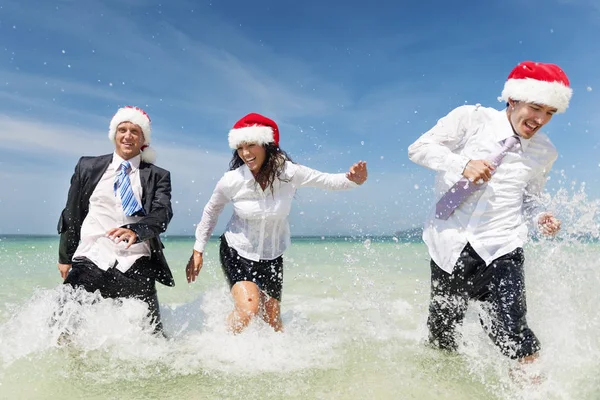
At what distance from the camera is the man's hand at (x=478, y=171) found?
3253 millimetres

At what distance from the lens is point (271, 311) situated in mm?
4676

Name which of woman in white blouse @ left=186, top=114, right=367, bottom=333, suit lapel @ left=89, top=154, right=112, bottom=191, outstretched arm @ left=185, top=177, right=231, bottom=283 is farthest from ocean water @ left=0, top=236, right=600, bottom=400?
suit lapel @ left=89, top=154, right=112, bottom=191

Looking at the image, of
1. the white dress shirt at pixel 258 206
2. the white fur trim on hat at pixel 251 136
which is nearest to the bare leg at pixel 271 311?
the white dress shirt at pixel 258 206

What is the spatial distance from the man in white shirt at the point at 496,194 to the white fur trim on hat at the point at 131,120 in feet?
8.18

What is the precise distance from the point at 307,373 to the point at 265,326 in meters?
0.75

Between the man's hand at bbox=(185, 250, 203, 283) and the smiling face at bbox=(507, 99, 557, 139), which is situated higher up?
the smiling face at bbox=(507, 99, 557, 139)

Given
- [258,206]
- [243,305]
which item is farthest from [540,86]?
[243,305]

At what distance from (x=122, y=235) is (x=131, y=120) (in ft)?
3.95

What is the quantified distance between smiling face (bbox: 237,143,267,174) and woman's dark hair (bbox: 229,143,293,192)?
0.17 feet

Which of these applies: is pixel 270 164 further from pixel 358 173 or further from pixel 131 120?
pixel 131 120

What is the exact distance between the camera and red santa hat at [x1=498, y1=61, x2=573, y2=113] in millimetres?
3420

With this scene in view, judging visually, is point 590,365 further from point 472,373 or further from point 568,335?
point 472,373

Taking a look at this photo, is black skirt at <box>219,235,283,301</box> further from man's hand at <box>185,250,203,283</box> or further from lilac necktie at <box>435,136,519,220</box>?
lilac necktie at <box>435,136,519,220</box>

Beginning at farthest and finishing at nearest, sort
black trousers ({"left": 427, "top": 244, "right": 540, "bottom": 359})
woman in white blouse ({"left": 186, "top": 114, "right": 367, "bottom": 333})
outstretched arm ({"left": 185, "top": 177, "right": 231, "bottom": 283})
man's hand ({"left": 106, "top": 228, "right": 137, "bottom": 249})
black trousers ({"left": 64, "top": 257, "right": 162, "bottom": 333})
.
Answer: outstretched arm ({"left": 185, "top": 177, "right": 231, "bottom": 283}), woman in white blouse ({"left": 186, "top": 114, "right": 367, "bottom": 333}), black trousers ({"left": 64, "top": 257, "right": 162, "bottom": 333}), man's hand ({"left": 106, "top": 228, "right": 137, "bottom": 249}), black trousers ({"left": 427, "top": 244, "right": 540, "bottom": 359})
